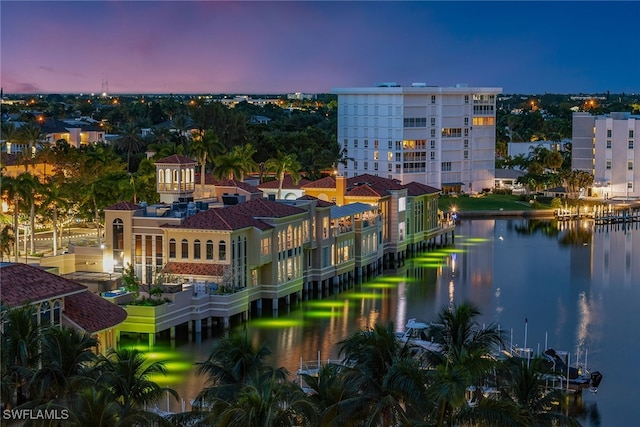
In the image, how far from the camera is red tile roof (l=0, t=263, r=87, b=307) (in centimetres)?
3928

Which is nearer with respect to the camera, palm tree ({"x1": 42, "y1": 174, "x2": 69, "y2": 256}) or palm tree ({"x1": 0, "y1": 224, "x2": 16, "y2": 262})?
palm tree ({"x1": 0, "y1": 224, "x2": 16, "y2": 262})

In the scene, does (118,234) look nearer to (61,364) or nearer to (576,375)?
(576,375)

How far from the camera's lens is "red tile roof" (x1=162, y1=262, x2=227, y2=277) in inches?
2124

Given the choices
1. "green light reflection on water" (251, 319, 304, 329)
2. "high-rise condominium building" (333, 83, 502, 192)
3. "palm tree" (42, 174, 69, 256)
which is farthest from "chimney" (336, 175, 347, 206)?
"high-rise condominium building" (333, 83, 502, 192)

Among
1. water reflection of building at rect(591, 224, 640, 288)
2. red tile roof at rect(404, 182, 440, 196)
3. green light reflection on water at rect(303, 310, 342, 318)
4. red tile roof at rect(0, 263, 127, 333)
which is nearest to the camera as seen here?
red tile roof at rect(0, 263, 127, 333)

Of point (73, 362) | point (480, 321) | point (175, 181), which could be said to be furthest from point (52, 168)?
point (73, 362)

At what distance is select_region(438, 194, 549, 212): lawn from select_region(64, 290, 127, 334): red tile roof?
7076cm

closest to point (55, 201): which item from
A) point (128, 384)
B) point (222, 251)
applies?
point (222, 251)

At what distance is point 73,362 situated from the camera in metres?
30.5

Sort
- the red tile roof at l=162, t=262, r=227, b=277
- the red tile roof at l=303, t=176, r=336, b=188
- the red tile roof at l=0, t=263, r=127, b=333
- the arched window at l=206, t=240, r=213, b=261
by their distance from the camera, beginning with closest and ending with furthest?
the red tile roof at l=0, t=263, r=127, b=333 < the red tile roof at l=162, t=262, r=227, b=277 < the arched window at l=206, t=240, r=213, b=261 < the red tile roof at l=303, t=176, r=336, b=188

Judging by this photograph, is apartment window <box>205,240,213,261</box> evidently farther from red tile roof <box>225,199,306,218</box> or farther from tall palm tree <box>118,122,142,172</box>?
tall palm tree <box>118,122,142,172</box>

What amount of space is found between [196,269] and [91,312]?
11.9 metres

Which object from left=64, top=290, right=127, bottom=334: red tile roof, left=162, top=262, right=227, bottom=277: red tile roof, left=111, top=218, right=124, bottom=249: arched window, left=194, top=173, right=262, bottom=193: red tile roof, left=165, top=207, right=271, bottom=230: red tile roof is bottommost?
left=64, top=290, right=127, bottom=334: red tile roof

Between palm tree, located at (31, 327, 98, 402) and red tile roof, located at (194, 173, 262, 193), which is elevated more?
red tile roof, located at (194, 173, 262, 193)
